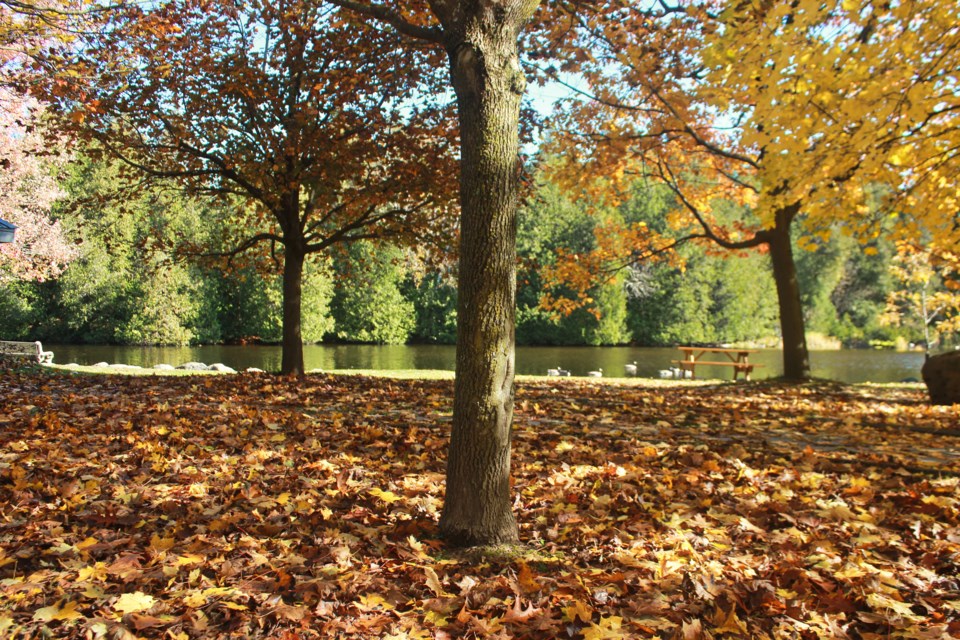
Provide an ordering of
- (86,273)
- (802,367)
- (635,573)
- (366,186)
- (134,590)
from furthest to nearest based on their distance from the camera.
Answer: (86,273), (802,367), (366,186), (635,573), (134,590)

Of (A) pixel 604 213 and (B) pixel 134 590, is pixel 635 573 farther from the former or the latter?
(A) pixel 604 213

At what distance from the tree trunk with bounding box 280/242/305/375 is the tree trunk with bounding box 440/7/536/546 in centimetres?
837

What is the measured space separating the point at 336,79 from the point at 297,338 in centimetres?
458

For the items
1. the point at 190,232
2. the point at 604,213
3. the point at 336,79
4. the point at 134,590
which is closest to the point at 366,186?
the point at 336,79

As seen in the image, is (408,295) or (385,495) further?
(408,295)

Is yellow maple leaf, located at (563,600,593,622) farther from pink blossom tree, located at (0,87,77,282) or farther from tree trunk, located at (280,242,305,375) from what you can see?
pink blossom tree, located at (0,87,77,282)

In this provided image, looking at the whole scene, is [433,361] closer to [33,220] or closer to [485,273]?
[33,220]

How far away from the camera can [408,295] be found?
42.3 metres

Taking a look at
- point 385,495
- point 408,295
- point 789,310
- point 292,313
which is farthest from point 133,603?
point 408,295

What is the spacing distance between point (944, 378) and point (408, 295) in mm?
35300

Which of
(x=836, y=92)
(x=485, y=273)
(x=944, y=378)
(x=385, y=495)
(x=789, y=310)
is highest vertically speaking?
(x=836, y=92)

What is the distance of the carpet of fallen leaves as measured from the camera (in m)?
2.50

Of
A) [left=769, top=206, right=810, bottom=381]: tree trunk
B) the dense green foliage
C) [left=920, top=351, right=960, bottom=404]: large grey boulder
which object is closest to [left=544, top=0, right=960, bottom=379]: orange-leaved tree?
[left=920, top=351, right=960, bottom=404]: large grey boulder

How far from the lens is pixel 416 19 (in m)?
8.50
